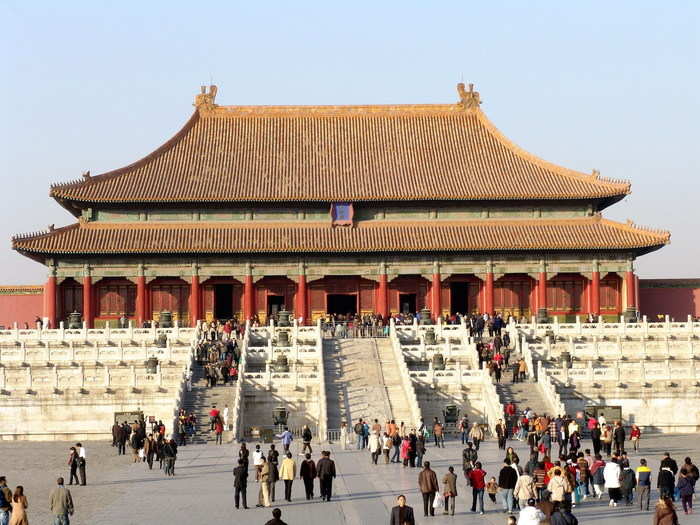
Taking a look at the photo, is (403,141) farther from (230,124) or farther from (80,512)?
(80,512)

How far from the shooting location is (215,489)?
3322 centimetres

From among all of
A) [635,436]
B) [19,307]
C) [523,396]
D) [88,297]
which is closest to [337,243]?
[88,297]

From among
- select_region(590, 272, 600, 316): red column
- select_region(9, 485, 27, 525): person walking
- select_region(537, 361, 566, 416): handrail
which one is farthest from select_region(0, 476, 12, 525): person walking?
select_region(590, 272, 600, 316): red column

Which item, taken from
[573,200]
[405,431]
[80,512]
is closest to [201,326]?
[405,431]

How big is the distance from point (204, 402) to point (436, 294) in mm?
28564

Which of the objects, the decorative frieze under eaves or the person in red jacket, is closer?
the person in red jacket

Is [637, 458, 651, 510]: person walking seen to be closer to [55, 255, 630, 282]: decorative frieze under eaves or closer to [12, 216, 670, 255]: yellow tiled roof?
[12, 216, 670, 255]: yellow tiled roof

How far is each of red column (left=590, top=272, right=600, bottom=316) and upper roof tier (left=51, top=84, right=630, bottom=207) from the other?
13.7ft

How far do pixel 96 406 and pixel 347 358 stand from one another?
10461 mm

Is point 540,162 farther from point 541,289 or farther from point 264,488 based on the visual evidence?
point 264,488

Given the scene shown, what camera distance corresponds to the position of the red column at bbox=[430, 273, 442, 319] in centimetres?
7281

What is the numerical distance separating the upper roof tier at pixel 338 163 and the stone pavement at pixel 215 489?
32559 mm

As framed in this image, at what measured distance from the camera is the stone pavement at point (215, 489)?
2884cm

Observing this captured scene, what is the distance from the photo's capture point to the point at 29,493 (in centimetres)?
3334
